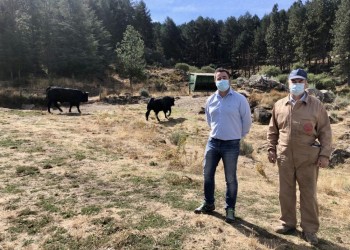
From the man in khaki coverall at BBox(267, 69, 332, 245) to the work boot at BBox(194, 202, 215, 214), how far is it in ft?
3.42

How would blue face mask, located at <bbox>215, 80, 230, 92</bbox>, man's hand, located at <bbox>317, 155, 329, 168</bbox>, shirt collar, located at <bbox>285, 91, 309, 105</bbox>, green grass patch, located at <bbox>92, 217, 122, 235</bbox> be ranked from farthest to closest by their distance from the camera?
1. blue face mask, located at <bbox>215, 80, 230, 92</bbox>
2. green grass patch, located at <bbox>92, 217, 122, 235</bbox>
3. shirt collar, located at <bbox>285, 91, 309, 105</bbox>
4. man's hand, located at <bbox>317, 155, 329, 168</bbox>

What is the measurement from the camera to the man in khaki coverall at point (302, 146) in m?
4.37

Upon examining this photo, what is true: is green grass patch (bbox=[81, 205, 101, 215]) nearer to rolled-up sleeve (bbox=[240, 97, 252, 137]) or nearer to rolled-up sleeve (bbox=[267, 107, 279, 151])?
rolled-up sleeve (bbox=[240, 97, 252, 137])

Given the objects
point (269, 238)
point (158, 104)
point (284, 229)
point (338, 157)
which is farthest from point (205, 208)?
point (158, 104)

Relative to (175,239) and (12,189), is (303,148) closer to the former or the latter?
(175,239)

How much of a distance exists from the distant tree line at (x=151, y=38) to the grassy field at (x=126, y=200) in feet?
90.4

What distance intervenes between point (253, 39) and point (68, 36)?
48038 millimetres

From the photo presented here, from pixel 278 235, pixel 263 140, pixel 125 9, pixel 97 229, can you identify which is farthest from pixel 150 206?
pixel 125 9

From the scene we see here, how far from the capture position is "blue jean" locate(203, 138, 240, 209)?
484 centimetres

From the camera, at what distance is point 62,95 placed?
63.2 ft

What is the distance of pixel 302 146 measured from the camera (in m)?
4.40

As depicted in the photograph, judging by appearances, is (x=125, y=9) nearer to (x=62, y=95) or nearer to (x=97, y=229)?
A: (x=62, y=95)

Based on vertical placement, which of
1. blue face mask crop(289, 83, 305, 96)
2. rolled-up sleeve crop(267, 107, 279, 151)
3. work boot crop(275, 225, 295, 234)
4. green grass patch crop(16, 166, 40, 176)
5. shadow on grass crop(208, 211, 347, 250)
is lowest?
shadow on grass crop(208, 211, 347, 250)

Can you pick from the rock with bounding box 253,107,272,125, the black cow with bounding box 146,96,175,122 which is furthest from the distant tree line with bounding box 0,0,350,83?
the rock with bounding box 253,107,272,125
